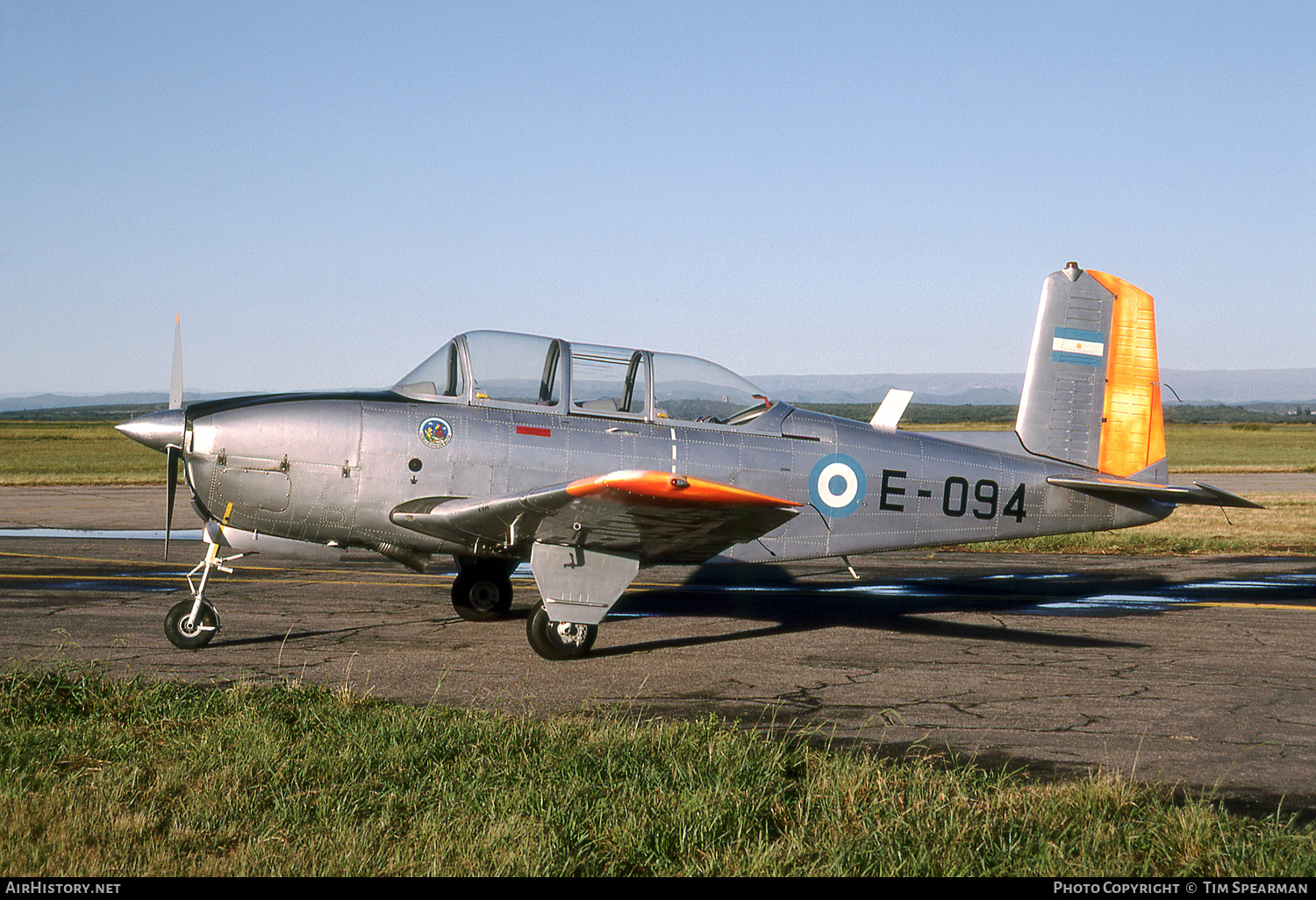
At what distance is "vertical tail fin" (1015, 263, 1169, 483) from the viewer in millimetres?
10672

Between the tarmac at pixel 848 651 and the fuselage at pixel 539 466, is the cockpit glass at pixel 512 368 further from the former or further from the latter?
the tarmac at pixel 848 651

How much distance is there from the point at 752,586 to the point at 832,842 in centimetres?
875

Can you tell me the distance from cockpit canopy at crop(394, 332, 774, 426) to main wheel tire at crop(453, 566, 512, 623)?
2.14m

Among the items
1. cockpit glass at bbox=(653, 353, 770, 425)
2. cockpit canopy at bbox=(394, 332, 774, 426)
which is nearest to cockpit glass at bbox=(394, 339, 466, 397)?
cockpit canopy at bbox=(394, 332, 774, 426)

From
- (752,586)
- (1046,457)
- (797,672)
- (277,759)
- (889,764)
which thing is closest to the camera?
(277,759)

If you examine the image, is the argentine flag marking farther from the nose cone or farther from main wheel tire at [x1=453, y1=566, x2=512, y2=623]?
the nose cone

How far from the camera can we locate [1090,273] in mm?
10828

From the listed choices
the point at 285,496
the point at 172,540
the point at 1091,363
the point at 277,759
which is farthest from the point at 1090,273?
the point at 172,540

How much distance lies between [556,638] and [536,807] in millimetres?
3941

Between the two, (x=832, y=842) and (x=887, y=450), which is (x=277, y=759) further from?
(x=887, y=450)

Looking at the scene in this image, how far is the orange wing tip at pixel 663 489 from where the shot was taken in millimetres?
7031

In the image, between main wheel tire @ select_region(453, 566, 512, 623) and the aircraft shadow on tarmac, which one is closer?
the aircraft shadow on tarmac

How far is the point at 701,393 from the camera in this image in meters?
9.48

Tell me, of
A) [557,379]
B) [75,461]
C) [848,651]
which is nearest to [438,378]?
[557,379]
